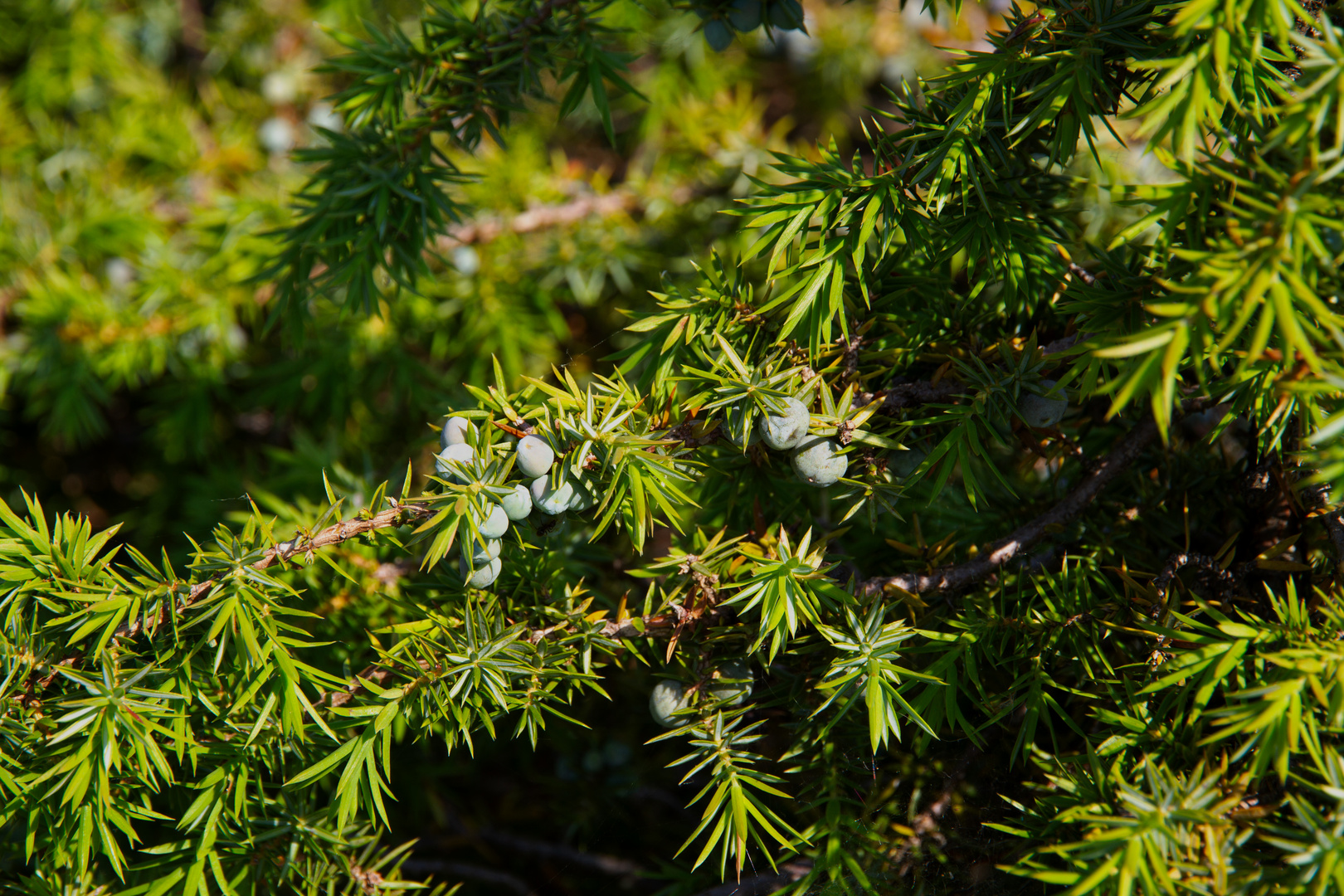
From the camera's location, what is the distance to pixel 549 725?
3.33ft

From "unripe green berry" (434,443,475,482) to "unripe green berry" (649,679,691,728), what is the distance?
0.81 feet

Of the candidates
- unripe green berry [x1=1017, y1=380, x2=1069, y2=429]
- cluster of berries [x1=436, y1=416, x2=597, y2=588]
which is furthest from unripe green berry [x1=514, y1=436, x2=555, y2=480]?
unripe green berry [x1=1017, y1=380, x2=1069, y2=429]

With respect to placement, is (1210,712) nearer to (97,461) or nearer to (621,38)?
(621,38)

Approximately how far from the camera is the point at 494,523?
555 mm

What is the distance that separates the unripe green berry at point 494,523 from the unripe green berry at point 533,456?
0.11 feet

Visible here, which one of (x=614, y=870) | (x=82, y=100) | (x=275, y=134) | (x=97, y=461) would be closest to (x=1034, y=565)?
(x=614, y=870)

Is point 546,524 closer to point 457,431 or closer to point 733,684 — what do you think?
point 457,431

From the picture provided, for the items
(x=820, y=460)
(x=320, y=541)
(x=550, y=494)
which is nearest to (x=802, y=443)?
(x=820, y=460)

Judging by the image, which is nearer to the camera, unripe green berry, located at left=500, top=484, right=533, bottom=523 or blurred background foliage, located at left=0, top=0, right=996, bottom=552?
unripe green berry, located at left=500, top=484, right=533, bottom=523

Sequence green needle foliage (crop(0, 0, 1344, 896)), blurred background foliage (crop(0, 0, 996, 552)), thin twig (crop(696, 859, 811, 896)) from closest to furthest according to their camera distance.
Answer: green needle foliage (crop(0, 0, 1344, 896)) → thin twig (crop(696, 859, 811, 896)) → blurred background foliage (crop(0, 0, 996, 552))

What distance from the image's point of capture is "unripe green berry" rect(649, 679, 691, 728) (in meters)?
0.65

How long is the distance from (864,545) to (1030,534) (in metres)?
0.16

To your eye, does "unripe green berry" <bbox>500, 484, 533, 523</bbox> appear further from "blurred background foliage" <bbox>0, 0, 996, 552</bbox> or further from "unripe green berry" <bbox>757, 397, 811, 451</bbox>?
"blurred background foliage" <bbox>0, 0, 996, 552</bbox>

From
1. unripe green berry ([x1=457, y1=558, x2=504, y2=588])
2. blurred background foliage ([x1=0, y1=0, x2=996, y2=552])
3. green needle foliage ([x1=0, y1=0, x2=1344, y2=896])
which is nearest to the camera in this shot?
green needle foliage ([x1=0, y1=0, x2=1344, y2=896])
